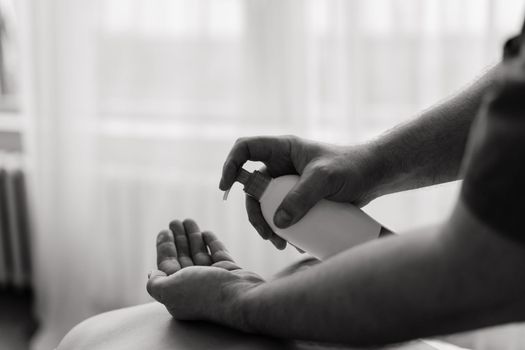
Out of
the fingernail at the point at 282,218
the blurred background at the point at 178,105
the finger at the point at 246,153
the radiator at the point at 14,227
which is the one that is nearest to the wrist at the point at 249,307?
the fingernail at the point at 282,218

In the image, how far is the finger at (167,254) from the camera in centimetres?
96

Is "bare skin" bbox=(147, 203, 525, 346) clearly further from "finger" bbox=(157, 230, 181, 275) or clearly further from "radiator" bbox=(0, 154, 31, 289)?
"radiator" bbox=(0, 154, 31, 289)

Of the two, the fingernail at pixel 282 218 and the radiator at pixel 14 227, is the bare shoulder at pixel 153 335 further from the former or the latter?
the radiator at pixel 14 227

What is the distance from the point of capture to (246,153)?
100 cm

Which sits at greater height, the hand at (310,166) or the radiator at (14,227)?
the hand at (310,166)

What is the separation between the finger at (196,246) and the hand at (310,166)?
92 millimetres

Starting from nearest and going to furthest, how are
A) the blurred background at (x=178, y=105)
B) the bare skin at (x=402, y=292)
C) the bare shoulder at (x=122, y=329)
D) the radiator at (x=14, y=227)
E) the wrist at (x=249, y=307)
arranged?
the bare skin at (x=402, y=292) → the wrist at (x=249, y=307) → the bare shoulder at (x=122, y=329) → the blurred background at (x=178, y=105) → the radiator at (x=14, y=227)

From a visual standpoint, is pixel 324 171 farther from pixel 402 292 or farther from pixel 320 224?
pixel 402 292

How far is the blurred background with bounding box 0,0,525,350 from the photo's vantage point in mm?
1886

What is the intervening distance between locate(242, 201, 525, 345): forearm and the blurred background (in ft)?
4.00

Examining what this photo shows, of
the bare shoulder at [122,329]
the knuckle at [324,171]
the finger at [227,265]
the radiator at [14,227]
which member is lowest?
the radiator at [14,227]

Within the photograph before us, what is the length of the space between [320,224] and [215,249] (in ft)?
0.68

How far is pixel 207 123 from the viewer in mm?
2178

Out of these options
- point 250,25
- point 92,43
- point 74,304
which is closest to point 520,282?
point 250,25
